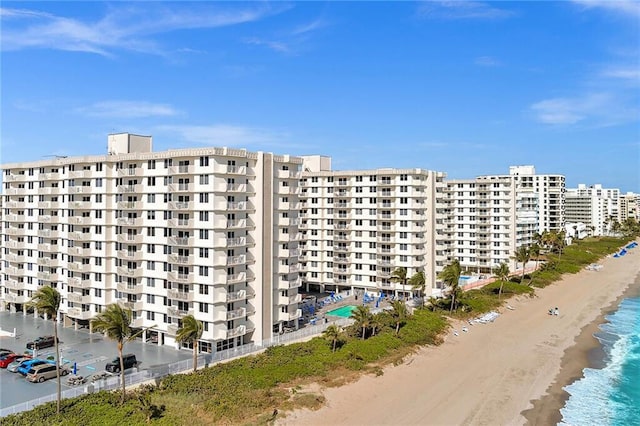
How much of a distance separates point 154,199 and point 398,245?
3895 centimetres

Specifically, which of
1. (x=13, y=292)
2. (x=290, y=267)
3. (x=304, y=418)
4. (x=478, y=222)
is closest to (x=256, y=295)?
(x=290, y=267)

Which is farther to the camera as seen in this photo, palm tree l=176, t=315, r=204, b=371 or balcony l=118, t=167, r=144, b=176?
balcony l=118, t=167, r=144, b=176

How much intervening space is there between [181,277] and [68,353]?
45.4 feet

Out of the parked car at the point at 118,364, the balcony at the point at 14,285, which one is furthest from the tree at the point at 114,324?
the balcony at the point at 14,285

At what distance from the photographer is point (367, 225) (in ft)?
260

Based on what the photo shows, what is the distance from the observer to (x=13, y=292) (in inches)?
2655

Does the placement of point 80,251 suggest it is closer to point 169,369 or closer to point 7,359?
point 7,359

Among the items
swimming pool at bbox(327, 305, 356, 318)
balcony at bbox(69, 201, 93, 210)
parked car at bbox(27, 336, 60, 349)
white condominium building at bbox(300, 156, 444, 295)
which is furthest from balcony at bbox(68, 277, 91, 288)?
white condominium building at bbox(300, 156, 444, 295)

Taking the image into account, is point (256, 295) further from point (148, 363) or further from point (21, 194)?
point (21, 194)

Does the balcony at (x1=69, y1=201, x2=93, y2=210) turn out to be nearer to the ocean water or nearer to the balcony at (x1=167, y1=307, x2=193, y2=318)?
the balcony at (x1=167, y1=307, x2=193, y2=318)

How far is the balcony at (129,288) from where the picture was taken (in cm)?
5395

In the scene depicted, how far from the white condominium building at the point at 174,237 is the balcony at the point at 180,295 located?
0.11 metres

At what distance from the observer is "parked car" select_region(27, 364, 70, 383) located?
4116 centimetres

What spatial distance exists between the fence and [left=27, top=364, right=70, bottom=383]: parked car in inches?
182
